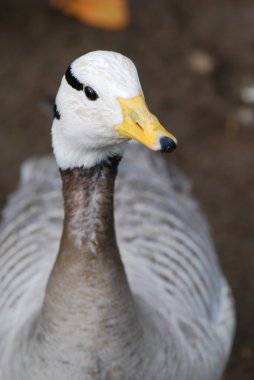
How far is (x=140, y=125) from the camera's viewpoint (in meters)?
1.71

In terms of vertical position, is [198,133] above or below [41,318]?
below

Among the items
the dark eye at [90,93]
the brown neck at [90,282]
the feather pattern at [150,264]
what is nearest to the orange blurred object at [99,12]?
the feather pattern at [150,264]

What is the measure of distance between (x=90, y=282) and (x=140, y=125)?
0.55 meters

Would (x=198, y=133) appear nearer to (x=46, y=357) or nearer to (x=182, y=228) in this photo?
(x=182, y=228)

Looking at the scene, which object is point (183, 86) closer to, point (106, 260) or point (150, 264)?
point (150, 264)

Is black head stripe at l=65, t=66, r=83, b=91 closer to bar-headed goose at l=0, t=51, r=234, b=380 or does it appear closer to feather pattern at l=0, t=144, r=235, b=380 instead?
bar-headed goose at l=0, t=51, r=234, b=380

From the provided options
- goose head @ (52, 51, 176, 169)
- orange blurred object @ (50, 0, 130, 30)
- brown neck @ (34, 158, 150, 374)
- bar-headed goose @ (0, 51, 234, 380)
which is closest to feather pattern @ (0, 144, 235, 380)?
bar-headed goose @ (0, 51, 234, 380)

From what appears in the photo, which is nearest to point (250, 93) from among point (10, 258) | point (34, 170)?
point (34, 170)

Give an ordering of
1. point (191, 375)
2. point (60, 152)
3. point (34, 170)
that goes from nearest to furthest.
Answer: point (60, 152) → point (191, 375) → point (34, 170)

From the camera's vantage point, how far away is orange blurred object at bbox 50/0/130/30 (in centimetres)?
509

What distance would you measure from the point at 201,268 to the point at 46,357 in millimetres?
831

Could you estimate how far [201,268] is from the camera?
9.23ft

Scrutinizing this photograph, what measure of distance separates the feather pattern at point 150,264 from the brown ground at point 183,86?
828 mm

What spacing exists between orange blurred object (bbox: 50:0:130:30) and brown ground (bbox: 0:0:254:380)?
62 mm
